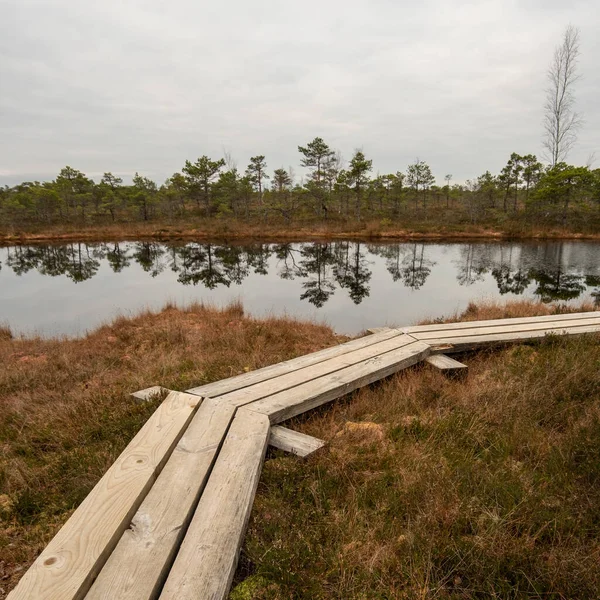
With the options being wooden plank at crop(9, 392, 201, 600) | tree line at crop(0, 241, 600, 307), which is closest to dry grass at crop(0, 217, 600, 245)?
tree line at crop(0, 241, 600, 307)

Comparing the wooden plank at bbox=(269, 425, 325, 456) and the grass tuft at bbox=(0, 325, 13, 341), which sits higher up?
the wooden plank at bbox=(269, 425, 325, 456)

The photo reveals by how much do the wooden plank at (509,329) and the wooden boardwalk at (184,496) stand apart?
1.46m

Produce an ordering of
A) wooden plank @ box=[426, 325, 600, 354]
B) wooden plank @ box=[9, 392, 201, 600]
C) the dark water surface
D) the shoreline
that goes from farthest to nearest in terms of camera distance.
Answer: the shoreline → the dark water surface → wooden plank @ box=[426, 325, 600, 354] → wooden plank @ box=[9, 392, 201, 600]

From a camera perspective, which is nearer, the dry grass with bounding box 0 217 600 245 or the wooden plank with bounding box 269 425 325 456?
the wooden plank with bounding box 269 425 325 456

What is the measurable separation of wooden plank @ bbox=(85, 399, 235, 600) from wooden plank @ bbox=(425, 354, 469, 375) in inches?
104

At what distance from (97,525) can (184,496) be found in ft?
1.29

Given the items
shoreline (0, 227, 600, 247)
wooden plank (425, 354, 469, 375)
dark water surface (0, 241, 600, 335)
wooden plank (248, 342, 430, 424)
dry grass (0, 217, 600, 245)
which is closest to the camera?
wooden plank (248, 342, 430, 424)

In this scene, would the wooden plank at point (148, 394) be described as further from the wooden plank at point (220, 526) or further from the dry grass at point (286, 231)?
the dry grass at point (286, 231)

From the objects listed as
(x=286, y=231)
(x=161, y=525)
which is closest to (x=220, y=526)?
(x=161, y=525)

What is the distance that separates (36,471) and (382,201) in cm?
4627

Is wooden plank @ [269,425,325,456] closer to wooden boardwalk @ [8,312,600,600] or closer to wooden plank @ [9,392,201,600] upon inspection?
wooden boardwalk @ [8,312,600,600]

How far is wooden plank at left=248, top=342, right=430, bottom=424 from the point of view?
2900 millimetres

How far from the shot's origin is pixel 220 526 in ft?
5.57

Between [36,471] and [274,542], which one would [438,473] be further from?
[36,471]
